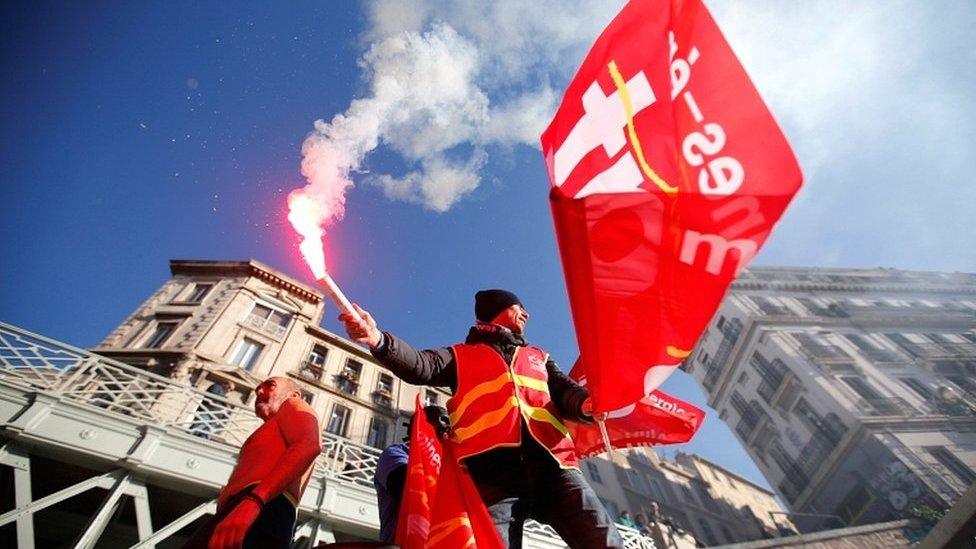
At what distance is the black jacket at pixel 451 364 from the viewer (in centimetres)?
224

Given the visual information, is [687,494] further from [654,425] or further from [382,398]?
[654,425]

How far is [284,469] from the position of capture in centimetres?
238

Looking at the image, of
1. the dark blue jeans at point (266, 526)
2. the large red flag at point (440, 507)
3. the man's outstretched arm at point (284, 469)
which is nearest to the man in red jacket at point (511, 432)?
the large red flag at point (440, 507)

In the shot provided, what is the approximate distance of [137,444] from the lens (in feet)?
18.5

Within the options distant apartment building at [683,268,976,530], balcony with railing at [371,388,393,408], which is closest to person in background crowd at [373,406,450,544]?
balcony with railing at [371,388,393,408]

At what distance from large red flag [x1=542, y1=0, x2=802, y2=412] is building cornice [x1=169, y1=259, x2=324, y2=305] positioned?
24791 millimetres

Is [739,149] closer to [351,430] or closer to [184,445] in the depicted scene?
[184,445]

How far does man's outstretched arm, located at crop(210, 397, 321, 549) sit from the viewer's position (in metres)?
1.92

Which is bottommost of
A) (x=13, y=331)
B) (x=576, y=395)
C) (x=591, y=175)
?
(x=576, y=395)

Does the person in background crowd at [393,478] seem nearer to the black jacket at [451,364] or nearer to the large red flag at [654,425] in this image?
the black jacket at [451,364]

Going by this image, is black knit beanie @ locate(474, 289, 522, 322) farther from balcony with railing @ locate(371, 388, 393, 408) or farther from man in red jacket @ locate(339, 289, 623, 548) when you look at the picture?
balcony with railing @ locate(371, 388, 393, 408)

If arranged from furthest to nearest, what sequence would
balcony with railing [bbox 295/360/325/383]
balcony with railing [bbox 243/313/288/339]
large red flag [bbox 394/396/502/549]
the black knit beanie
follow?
balcony with railing [bbox 243/313/288/339] → balcony with railing [bbox 295/360/325/383] → the black knit beanie → large red flag [bbox 394/396/502/549]

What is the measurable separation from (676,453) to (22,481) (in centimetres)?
4452

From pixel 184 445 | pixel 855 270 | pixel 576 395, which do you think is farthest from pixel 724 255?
pixel 855 270
